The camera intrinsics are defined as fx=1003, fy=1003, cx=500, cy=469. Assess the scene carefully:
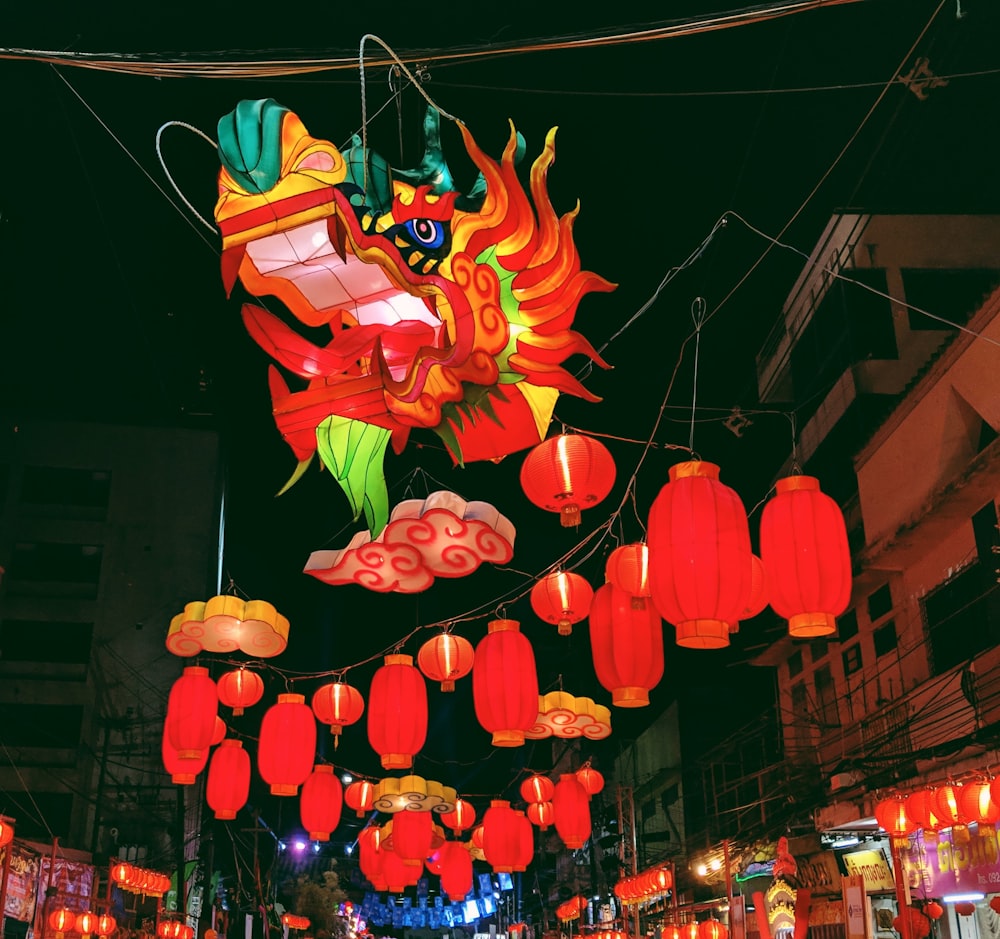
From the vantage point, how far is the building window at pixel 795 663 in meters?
20.3

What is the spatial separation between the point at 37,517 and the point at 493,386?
29369mm

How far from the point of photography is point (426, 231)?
16.6 ft

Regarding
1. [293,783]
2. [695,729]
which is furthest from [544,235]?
[695,729]

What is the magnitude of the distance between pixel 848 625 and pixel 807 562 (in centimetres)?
1341

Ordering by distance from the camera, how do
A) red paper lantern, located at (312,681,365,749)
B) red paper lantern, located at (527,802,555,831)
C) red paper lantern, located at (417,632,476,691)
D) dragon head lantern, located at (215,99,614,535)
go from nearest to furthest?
1. dragon head lantern, located at (215,99,614,535)
2. red paper lantern, located at (417,632,476,691)
3. red paper lantern, located at (312,681,365,749)
4. red paper lantern, located at (527,802,555,831)

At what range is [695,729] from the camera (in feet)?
88.7

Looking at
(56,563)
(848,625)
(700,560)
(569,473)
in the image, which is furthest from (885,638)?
(56,563)

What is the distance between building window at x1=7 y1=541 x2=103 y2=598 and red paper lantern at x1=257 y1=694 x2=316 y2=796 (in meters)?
22.6

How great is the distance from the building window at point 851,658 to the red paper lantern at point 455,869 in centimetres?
786

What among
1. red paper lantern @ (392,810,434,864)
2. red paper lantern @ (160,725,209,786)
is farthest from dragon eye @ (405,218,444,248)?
red paper lantern @ (392,810,434,864)

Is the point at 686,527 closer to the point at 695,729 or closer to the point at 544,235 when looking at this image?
the point at 544,235

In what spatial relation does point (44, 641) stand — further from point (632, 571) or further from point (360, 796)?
point (632, 571)

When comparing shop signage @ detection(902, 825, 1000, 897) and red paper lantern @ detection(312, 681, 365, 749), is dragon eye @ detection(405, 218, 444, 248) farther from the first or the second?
shop signage @ detection(902, 825, 1000, 897)

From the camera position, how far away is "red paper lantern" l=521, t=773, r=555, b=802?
16.5 meters
